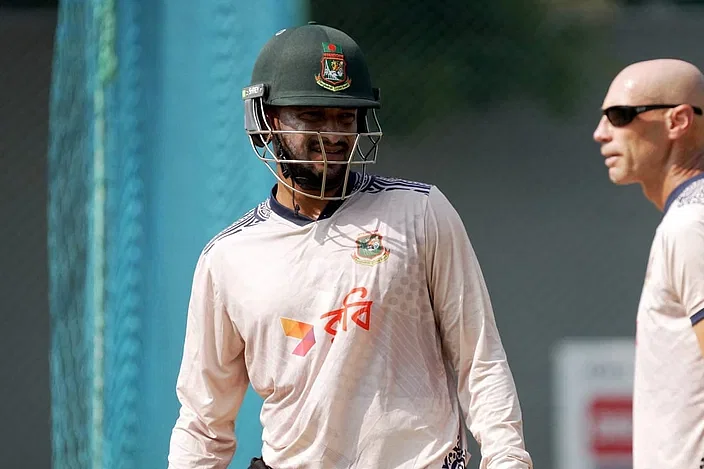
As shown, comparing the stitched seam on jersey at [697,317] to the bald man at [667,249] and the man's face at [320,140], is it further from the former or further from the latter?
the man's face at [320,140]

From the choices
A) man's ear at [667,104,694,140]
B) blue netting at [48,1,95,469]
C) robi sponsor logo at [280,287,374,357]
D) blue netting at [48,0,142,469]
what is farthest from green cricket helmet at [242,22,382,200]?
blue netting at [48,1,95,469]

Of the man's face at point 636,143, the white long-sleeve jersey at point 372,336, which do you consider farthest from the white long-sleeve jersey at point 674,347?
the white long-sleeve jersey at point 372,336

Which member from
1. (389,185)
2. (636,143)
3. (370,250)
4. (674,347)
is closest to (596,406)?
(636,143)

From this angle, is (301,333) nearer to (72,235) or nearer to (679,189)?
(679,189)

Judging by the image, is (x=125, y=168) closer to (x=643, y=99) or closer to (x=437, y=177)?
(x=643, y=99)

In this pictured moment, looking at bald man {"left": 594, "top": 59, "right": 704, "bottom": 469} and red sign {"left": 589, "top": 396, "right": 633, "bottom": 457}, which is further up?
bald man {"left": 594, "top": 59, "right": 704, "bottom": 469}

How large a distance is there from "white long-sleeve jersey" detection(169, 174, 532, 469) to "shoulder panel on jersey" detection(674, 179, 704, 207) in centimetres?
55

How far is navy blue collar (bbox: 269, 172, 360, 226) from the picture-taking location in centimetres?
288

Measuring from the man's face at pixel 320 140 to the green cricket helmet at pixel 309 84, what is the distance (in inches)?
0.6

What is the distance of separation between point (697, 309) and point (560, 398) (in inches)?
157

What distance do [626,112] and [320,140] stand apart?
899 mm

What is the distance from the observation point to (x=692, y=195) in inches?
117

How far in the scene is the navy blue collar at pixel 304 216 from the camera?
2885 millimetres

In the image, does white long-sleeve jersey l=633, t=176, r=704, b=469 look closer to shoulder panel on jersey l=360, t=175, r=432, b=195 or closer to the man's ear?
the man's ear
